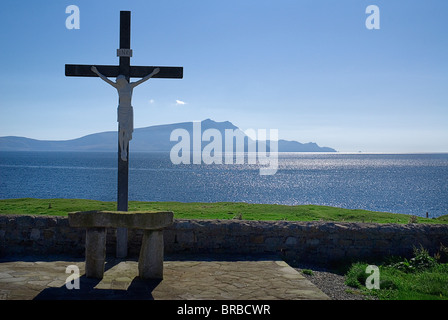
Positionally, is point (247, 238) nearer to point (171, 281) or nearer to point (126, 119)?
point (171, 281)

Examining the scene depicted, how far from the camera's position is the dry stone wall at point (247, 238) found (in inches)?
331

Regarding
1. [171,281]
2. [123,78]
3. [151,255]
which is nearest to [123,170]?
[123,78]

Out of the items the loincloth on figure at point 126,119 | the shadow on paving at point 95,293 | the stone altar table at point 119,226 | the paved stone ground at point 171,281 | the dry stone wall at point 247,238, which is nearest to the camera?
the shadow on paving at point 95,293

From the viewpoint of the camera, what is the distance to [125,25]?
27.7 feet

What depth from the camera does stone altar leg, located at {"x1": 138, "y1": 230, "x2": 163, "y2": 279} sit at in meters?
6.66

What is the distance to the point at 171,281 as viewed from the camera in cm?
656

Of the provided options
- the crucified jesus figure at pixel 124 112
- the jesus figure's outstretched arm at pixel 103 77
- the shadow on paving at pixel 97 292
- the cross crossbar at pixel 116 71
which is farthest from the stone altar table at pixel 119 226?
the cross crossbar at pixel 116 71

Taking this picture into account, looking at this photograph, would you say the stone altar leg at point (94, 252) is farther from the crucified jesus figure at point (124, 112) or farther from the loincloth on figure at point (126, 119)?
the loincloth on figure at point (126, 119)

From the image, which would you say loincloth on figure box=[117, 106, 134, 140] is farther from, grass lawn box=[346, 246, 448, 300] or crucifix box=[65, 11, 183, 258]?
grass lawn box=[346, 246, 448, 300]

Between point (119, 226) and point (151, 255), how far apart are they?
72 centimetres

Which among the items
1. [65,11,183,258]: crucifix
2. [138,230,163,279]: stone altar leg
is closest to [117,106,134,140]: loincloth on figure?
[65,11,183,258]: crucifix

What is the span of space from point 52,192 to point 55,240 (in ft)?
146

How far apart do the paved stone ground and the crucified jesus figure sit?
2339 millimetres
